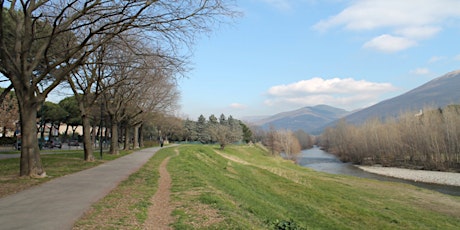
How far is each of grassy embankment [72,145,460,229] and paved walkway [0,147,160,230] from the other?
414mm

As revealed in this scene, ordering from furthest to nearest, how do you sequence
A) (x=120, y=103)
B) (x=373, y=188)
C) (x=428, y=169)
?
(x=428, y=169) < (x=120, y=103) < (x=373, y=188)

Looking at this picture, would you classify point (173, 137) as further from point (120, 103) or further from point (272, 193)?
point (272, 193)

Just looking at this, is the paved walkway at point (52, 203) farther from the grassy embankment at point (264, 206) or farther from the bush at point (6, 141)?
the bush at point (6, 141)

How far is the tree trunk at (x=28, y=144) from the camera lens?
42.9ft

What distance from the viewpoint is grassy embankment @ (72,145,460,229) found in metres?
7.63

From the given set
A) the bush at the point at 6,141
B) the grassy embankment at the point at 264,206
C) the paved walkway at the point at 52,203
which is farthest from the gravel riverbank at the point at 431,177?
the bush at the point at 6,141

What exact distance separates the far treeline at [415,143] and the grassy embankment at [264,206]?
77.4ft

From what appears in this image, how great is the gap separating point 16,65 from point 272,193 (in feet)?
48.1

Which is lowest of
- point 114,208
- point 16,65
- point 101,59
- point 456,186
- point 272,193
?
point 456,186

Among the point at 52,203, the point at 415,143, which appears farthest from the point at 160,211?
the point at 415,143

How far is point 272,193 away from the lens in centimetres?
1994

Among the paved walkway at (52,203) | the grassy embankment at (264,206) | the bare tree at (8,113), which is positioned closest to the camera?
the paved walkway at (52,203)

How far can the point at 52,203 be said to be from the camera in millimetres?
8430

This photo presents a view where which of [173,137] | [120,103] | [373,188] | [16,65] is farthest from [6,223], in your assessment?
[173,137]
